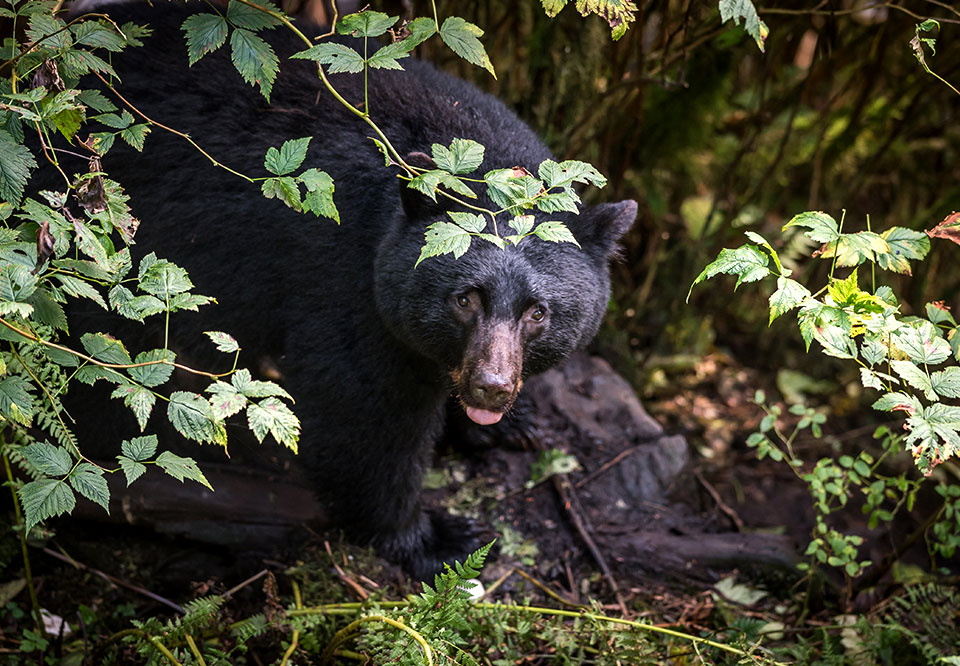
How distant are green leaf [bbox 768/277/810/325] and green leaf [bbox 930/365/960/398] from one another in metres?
0.53

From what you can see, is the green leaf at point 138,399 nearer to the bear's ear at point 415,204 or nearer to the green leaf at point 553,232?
the green leaf at point 553,232

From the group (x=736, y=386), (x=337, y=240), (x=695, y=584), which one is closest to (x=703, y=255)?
(x=736, y=386)

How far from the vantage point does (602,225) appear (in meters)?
4.09

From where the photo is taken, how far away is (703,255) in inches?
270

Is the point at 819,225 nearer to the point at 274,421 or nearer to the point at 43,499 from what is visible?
the point at 274,421

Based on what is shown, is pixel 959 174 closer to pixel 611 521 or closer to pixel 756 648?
pixel 611 521

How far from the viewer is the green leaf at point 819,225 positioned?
2.75 m

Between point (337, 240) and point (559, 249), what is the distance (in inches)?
45.1

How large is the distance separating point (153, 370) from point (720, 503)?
13.1 ft

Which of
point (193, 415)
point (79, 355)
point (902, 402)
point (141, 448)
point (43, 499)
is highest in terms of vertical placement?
point (902, 402)

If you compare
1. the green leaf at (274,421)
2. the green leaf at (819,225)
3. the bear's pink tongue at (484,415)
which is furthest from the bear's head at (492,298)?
the green leaf at (819,225)

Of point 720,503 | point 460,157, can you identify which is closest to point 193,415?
point 460,157

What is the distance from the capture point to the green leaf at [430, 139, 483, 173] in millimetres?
2727

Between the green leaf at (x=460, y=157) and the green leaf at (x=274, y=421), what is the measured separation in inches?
37.0
